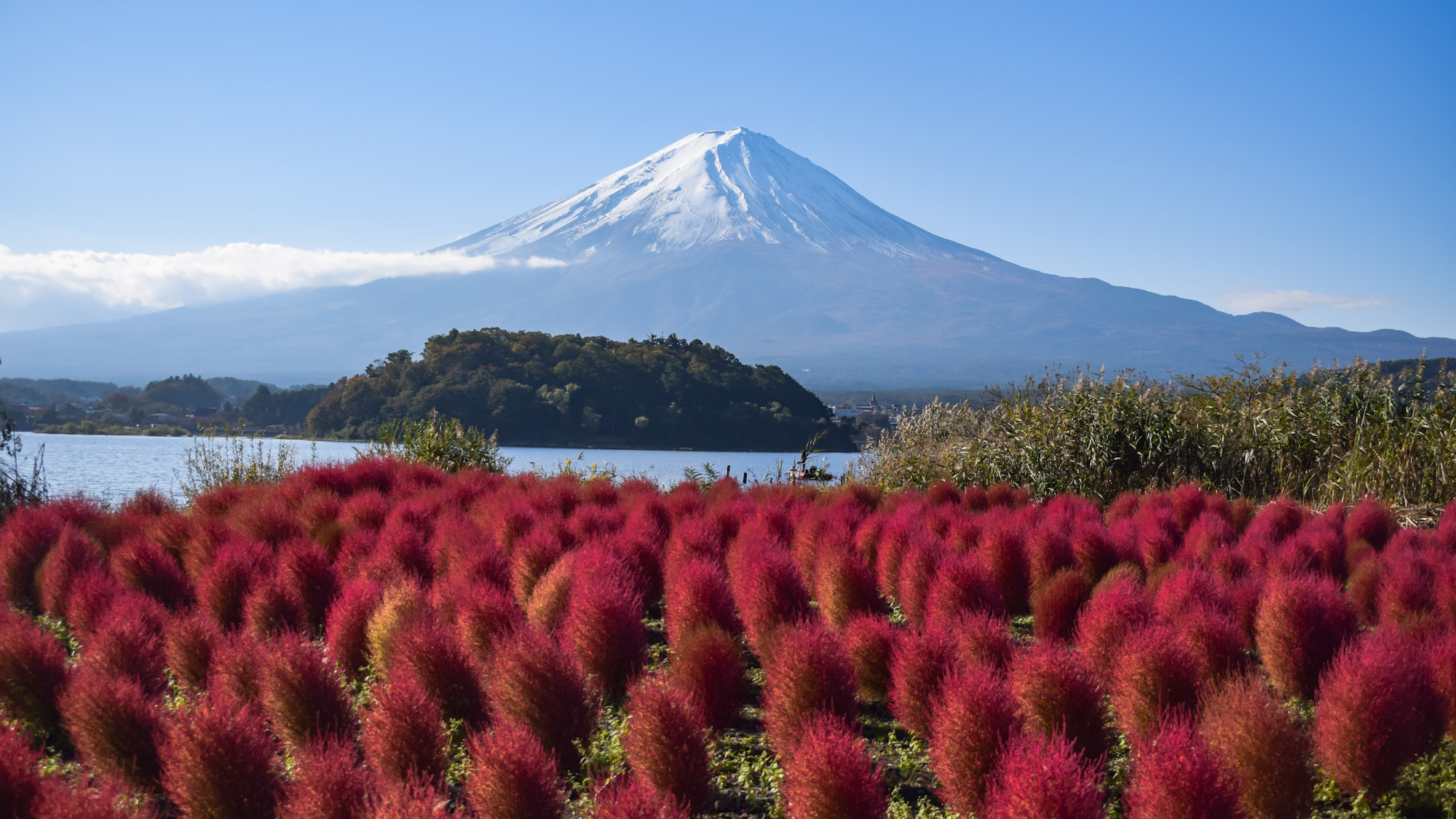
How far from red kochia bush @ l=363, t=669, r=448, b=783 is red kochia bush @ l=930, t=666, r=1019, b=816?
6.56 feet

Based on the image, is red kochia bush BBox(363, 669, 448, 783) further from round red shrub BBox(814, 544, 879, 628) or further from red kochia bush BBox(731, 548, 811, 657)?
round red shrub BBox(814, 544, 879, 628)

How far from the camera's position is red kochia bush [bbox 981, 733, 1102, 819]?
287 centimetres

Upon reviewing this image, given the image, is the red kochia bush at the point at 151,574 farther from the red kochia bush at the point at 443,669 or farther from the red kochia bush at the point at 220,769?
the red kochia bush at the point at 220,769

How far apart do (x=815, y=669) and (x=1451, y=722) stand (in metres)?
2.97

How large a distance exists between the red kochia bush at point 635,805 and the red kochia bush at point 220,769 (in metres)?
1.25

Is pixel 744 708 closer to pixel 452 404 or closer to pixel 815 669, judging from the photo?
pixel 815 669

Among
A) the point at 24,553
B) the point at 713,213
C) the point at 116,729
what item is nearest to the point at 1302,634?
the point at 116,729

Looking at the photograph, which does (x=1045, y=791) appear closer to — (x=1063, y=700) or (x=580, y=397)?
(x=1063, y=700)

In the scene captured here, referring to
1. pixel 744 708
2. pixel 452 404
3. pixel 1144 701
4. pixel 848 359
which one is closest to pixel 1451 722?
pixel 1144 701

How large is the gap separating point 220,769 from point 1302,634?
5.33m

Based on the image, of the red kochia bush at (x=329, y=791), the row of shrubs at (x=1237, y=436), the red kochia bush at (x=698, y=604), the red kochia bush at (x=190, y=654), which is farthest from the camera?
the row of shrubs at (x=1237, y=436)

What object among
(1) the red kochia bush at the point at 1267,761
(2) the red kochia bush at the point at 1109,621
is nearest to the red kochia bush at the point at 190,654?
(2) the red kochia bush at the point at 1109,621

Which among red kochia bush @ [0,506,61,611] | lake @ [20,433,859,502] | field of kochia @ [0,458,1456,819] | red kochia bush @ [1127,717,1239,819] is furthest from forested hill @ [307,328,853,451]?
red kochia bush @ [1127,717,1239,819]

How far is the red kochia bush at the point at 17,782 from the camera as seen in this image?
314 cm
